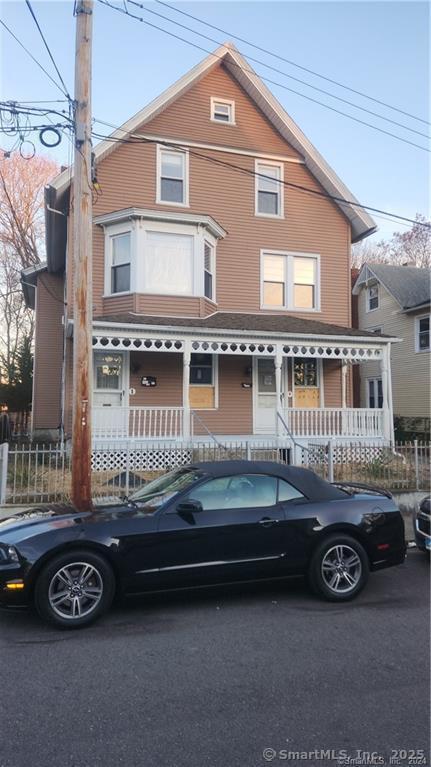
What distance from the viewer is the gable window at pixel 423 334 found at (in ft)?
76.8

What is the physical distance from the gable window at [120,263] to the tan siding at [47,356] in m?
5.46

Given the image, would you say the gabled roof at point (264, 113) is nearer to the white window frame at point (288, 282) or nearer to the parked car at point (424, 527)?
the white window frame at point (288, 282)

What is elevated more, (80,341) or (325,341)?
(325,341)

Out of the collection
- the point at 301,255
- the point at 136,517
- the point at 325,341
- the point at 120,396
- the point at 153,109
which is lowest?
the point at 136,517

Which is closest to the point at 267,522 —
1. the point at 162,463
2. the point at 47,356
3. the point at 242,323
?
the point at 162,463

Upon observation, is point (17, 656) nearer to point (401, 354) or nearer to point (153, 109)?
point (153, 109)

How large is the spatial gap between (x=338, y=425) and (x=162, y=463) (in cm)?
504

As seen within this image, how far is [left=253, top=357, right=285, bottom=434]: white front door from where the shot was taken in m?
16.1

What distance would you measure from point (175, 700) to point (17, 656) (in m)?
1.45

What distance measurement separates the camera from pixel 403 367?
2484cm

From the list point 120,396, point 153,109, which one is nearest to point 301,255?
point 153,109

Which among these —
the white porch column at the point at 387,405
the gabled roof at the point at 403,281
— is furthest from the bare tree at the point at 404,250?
Answer: the white porch column at the point at 387,405

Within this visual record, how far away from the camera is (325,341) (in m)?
14.3

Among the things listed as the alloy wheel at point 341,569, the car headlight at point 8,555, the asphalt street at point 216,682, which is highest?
the car headlight at point 8,555
